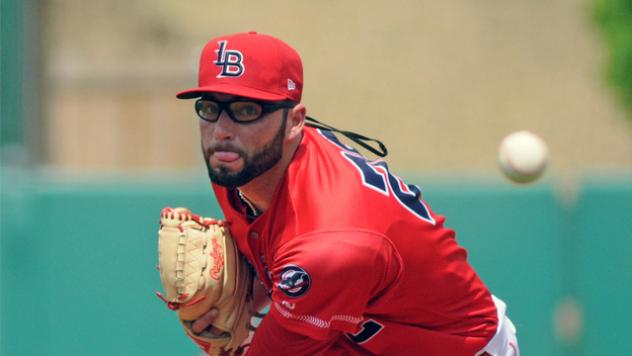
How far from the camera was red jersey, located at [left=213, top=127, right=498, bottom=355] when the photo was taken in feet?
11.0

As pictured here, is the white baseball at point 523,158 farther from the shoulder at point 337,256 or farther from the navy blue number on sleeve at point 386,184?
the shoulder at point 337,256

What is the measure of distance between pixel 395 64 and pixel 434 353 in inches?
422

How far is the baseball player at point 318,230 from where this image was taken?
336 cm

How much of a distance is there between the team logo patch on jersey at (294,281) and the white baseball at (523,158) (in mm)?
1416

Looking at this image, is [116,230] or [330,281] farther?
[116,230]

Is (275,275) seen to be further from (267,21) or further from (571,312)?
(267,21)

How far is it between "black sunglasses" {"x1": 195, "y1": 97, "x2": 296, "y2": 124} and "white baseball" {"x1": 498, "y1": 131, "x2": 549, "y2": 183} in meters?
1.30

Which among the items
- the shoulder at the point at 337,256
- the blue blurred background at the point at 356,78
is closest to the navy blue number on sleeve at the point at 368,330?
the shoulder at the point at 337,256

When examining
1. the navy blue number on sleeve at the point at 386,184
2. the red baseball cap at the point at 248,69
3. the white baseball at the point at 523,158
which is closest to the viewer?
the red baseball cap at the point at 248,69

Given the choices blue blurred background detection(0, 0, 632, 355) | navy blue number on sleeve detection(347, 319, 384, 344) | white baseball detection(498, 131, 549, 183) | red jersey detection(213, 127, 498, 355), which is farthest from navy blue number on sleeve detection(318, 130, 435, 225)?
blue blurred background detection(0, 0, 632, 355)

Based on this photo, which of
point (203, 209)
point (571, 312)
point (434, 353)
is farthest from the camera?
point (203, 209)

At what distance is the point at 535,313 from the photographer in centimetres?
624

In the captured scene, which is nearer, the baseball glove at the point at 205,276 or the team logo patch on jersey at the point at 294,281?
the team logo patch on jersey at the point at 294,281

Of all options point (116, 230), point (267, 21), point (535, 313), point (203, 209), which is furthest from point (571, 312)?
point (267, 21)
